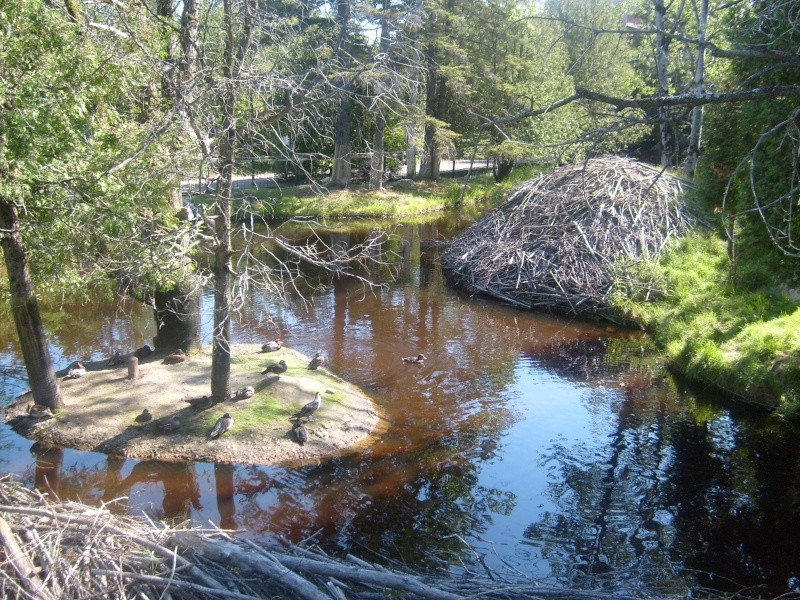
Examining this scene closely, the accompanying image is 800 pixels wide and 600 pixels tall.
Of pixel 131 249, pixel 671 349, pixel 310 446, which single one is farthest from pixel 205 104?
pixel 671 349

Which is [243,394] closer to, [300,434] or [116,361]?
[300,434]

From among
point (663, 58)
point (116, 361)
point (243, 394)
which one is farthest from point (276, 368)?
point (663, 58)

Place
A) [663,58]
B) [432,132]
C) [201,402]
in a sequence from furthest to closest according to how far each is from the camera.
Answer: [432,132]
[663,58]
[201,402]

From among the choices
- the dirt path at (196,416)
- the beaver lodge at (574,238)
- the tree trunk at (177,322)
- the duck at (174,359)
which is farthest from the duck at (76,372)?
the beaver lodge at (574,238)

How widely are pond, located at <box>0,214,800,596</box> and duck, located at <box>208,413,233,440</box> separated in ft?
1.93

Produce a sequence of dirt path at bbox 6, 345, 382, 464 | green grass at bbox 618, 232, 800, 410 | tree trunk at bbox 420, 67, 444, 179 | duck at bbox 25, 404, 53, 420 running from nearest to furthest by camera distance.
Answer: dirt path at bbox 6, 345, 382, 464 < duck at bbox 25, 404, 53, 420 < green grass at bbox 618, 232, 800, 410 < tree trunk at bbox 420, 67, 444, 179

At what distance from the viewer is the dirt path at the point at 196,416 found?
10.2 metres

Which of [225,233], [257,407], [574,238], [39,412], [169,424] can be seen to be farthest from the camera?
[574,238]

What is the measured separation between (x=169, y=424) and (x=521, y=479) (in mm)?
5288

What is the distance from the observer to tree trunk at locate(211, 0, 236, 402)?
359 inches

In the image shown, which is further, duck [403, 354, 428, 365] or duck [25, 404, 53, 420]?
duck [403, 354, 428, 365]

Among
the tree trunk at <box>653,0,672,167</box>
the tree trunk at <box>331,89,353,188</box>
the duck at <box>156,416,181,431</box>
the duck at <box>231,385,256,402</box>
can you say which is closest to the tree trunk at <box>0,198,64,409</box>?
the duck at <box>156,416,181,431</box>

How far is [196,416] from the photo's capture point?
10758 mm

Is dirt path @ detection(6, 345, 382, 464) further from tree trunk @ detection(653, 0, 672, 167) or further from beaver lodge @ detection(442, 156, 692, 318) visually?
beaver lodge @ detection(442, 156, 692, 318)
